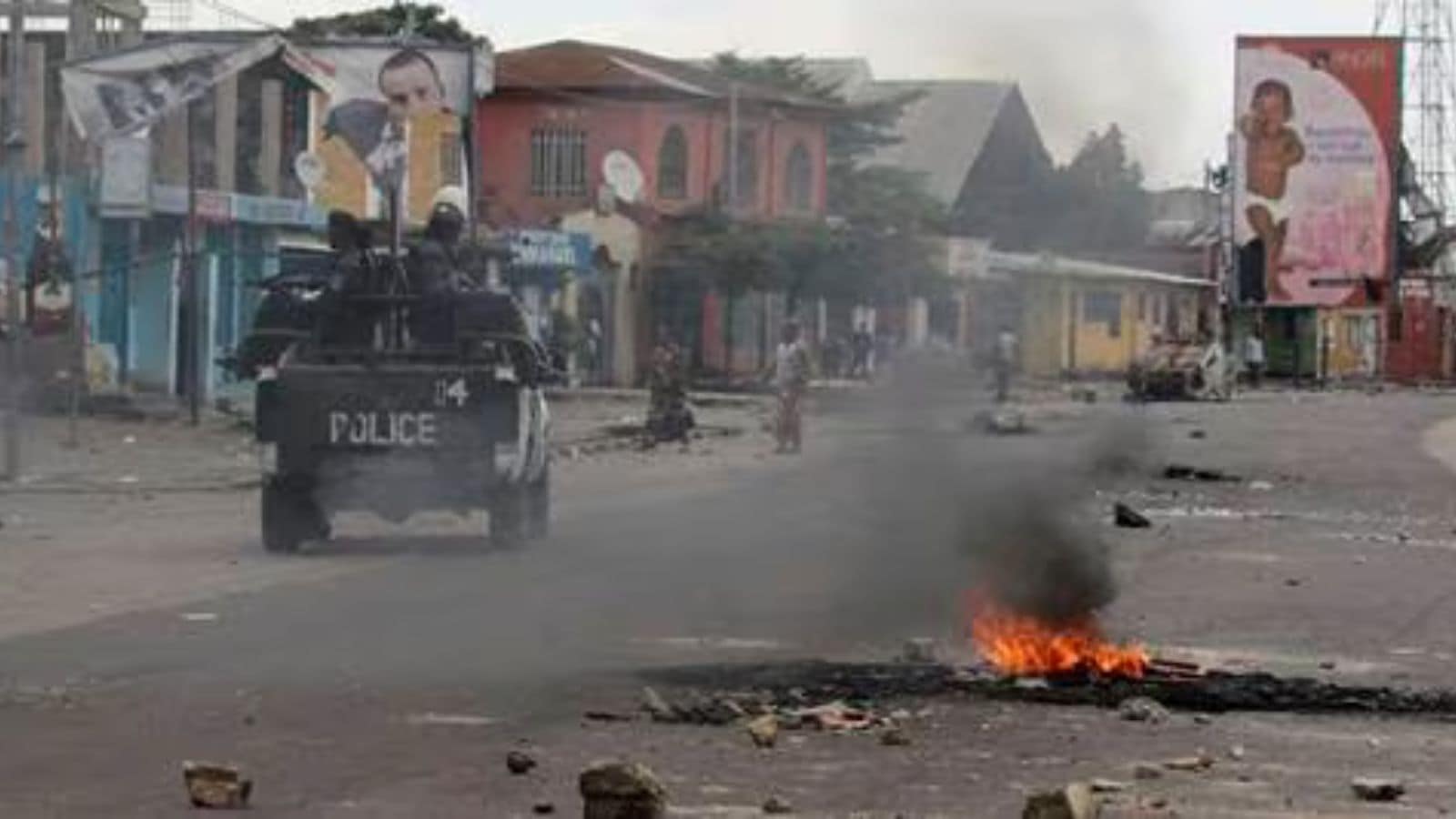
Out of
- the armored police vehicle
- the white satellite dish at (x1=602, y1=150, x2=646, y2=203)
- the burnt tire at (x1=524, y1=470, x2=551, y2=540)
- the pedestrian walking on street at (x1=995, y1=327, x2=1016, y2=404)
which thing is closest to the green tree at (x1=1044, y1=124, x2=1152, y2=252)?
the pedestrian walking on street at (x1=995, y1=327, x2=1016, y2=404)

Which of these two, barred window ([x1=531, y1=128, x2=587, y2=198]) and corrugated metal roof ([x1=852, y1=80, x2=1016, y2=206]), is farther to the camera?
barred window ([x1=531, y1=128, x2=587, y2=198])

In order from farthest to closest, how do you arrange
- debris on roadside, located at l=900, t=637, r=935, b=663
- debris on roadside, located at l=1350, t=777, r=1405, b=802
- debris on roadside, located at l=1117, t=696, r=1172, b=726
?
debris on roadside, located at l=900, t=637, r=935, b=663, debris on roadside, located at l=1117, t=696, r=1172, b=726, debris on roadside, located at l=1350, t=777, r=1405, b=802

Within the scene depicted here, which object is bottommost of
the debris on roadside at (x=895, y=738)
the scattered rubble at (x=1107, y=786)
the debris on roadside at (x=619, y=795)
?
the debris on roadside at (x=895, y=738)

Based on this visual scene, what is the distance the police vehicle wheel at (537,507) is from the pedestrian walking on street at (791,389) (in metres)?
12.9

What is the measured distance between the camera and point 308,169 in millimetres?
46750

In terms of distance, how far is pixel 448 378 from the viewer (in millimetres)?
19000

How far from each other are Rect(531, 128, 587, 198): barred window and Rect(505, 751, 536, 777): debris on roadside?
171ft

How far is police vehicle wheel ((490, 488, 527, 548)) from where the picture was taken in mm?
19234

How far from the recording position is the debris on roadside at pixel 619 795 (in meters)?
8.04

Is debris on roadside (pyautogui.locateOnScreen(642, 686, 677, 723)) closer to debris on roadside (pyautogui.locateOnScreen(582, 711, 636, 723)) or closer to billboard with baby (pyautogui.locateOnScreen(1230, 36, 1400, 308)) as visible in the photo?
debris on roadside (pyautogui.locateOnScreen(582, 711, 636, 723))

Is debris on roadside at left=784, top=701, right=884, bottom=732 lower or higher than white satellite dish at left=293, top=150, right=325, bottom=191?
lower

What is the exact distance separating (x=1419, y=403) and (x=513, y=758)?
57.5 meters

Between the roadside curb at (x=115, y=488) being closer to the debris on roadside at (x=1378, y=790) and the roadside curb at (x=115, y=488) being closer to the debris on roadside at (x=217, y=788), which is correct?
the debris on roadside at (x=217, y=788)

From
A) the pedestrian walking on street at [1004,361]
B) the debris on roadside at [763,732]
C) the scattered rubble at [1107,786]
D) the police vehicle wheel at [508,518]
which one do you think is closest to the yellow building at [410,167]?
the police vehicle wheel at [508,518]
